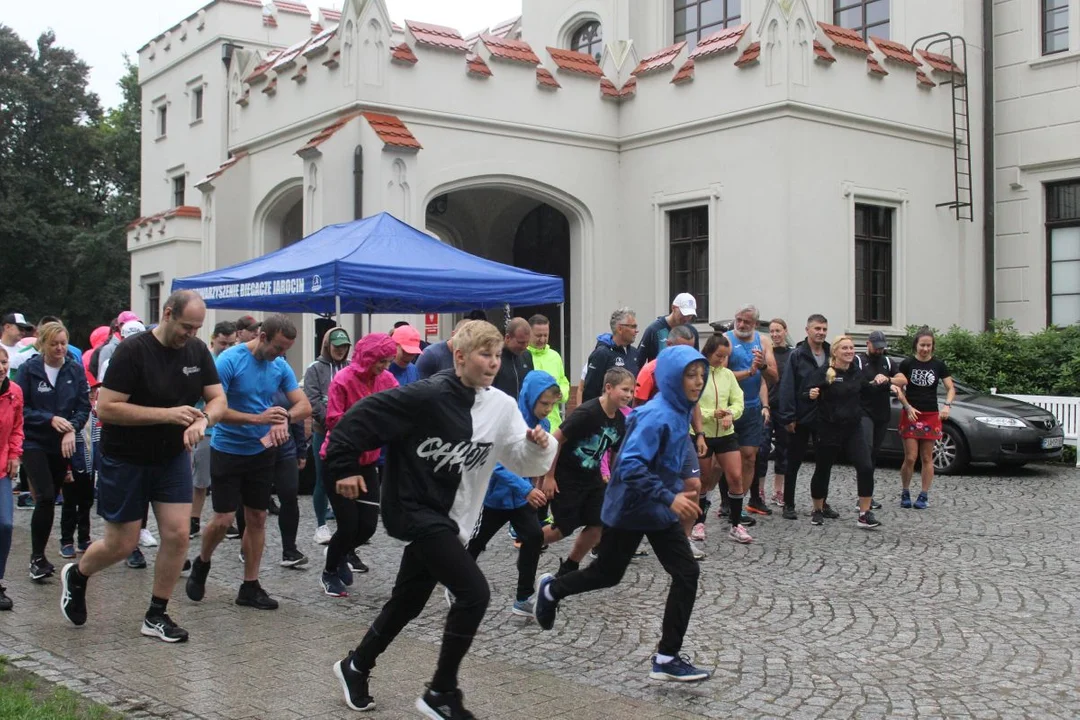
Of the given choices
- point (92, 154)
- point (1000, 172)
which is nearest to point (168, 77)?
point (92, 154)

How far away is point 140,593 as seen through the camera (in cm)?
734

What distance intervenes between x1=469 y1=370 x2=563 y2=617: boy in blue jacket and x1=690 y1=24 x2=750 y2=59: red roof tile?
37.0ft

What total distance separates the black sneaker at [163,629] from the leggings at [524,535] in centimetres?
164

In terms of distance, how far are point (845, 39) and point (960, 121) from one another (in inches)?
111

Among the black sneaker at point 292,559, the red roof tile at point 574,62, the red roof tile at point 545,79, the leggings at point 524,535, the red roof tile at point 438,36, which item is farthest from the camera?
the red roof tile at point 574,62

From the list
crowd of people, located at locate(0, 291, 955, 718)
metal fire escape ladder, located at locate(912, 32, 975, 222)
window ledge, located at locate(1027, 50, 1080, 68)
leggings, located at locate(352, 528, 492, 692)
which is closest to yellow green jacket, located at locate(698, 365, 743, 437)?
crowd of people, located at locate(0, 291, 955, 718)

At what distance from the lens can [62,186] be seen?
4631cm

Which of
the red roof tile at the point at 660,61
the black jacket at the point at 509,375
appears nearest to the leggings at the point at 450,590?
the black jacket at the point at 509,375

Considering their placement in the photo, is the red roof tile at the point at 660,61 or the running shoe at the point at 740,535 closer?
the running shoe at the point at 740,535

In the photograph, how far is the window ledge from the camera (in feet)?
59.4

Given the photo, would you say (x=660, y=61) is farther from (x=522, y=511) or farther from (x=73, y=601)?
(x=73, y=601)

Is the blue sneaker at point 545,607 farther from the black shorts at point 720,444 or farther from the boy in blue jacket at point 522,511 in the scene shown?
the black shorts at point 720,444

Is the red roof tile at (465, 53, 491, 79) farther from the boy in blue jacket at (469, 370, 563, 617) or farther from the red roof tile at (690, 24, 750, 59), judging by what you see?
the boy in blue jacket at (469, 370, 563, 617)

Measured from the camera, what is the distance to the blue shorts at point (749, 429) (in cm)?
966
